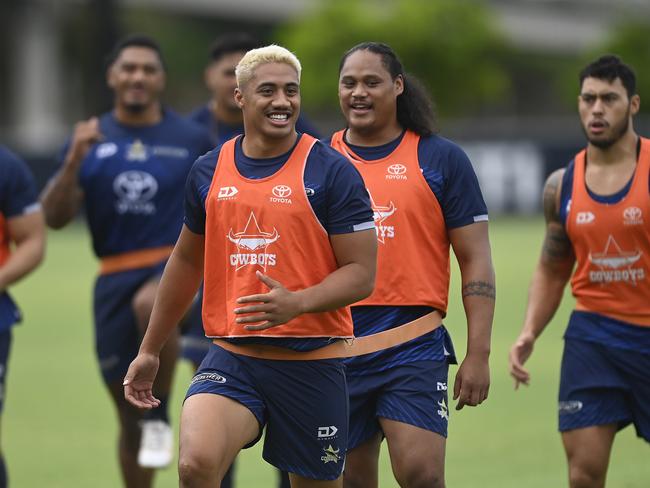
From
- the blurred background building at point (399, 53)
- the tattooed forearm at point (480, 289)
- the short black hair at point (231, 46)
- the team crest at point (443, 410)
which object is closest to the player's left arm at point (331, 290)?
the tattooed forearm at point (480, 289)

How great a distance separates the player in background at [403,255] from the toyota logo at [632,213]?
965mm

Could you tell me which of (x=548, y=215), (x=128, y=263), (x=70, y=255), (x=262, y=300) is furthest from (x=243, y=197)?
(x=70, y=255)

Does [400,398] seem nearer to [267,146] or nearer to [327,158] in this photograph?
[327,158]

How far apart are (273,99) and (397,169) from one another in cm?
118

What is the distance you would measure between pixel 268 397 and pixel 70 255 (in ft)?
75.2

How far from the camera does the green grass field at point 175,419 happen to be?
10.2 m

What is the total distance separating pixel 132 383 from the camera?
21.5 feet

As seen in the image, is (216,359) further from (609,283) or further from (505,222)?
(505,222)


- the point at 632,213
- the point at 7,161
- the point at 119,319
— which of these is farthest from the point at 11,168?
the point at 632,213

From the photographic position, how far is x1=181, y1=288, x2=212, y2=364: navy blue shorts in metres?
9.82

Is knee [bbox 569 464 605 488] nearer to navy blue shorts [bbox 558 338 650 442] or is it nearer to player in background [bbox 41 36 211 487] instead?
navy blue shorts [bbox 558 338 650 442]

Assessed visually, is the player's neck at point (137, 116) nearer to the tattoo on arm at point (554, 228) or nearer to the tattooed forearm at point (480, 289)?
the tattoo on arm at point (554, 228)

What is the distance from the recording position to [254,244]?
246 inches

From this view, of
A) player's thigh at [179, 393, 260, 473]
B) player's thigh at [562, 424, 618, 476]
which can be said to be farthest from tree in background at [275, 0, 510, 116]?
player's thigh at [179, 393, 260, 473]
